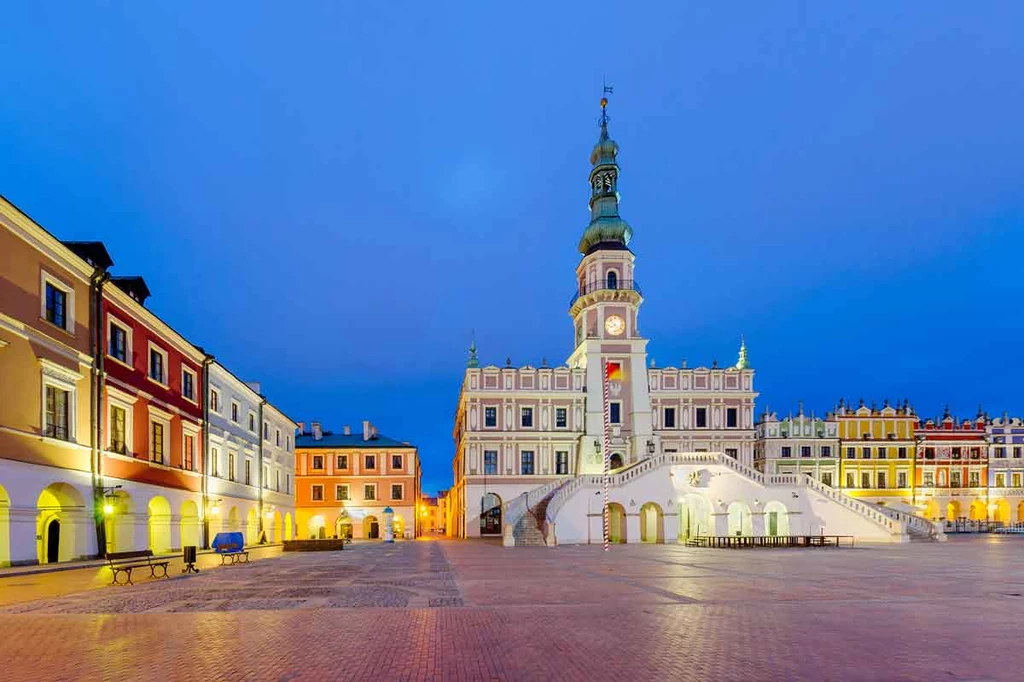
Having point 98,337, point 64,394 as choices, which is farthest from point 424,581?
point 98,337

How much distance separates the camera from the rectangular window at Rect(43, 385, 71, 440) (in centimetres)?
2178

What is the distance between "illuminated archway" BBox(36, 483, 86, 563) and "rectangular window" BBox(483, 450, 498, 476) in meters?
36.6

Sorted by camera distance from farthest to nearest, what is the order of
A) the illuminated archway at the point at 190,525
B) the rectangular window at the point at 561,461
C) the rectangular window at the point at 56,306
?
the rectangular window at the point at 561,461
the illuminated archway at the point at 190,525
the rectangular window at the point at 56,306

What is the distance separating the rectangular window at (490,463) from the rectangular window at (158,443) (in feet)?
100

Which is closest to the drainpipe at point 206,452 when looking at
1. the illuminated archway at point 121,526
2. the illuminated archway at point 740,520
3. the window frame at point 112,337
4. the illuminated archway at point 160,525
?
the illuminated archway at point 160,525

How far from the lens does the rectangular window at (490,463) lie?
57406 mm

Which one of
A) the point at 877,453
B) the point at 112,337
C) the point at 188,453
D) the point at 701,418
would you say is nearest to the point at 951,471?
the point at 877,453

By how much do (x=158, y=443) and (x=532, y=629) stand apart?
2460 centimetres

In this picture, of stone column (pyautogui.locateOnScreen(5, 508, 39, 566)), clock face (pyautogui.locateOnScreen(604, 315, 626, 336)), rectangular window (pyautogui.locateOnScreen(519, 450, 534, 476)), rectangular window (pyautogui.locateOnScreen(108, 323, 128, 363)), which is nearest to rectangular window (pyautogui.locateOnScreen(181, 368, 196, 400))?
rectangular window (pyautogui.locateOnScreen(108, 323, 128, 363))

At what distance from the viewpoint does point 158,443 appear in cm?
3011

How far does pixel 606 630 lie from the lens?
11242 millimetres

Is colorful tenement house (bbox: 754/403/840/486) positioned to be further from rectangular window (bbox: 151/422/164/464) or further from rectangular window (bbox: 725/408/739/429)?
rectangular window (bbox: 151/422/164/464)

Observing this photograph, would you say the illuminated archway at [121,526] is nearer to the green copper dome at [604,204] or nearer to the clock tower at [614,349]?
the clock tower at [614,349]

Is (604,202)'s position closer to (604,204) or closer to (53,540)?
(604,204)
